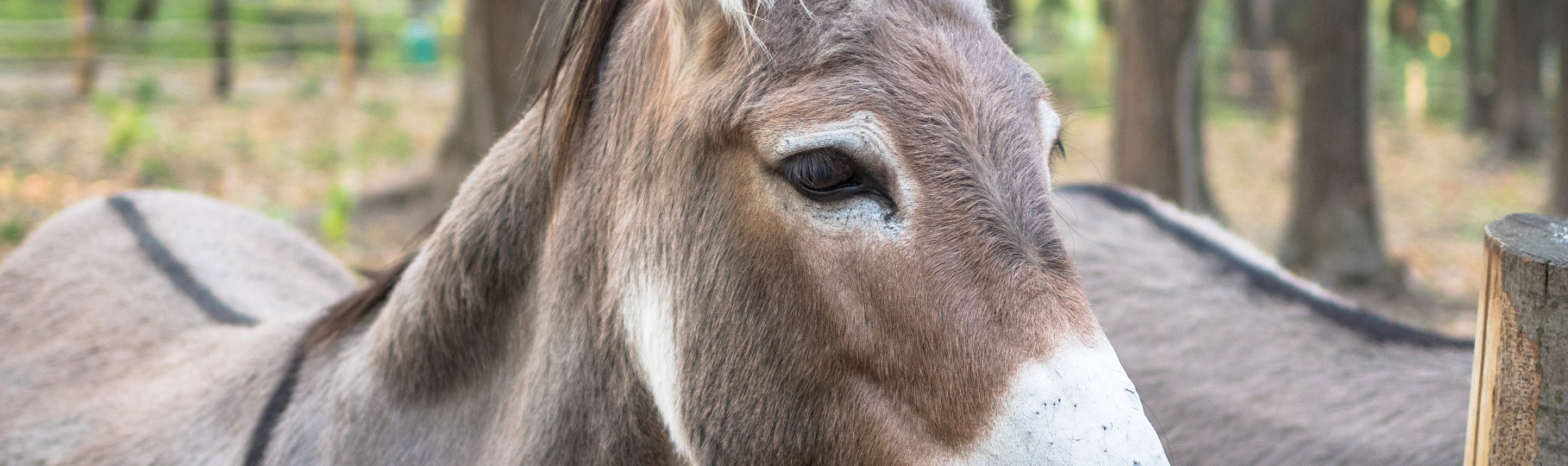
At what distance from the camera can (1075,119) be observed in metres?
2.12

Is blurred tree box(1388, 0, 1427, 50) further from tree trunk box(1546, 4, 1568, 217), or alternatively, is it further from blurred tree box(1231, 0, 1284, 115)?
tree trunk box(1546, 4, 1568, 217)

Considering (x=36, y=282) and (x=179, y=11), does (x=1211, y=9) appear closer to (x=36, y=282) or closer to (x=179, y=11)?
(x=179, y=11)

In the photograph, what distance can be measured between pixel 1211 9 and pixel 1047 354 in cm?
3814

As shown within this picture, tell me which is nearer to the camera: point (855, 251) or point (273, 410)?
point (855, 251)

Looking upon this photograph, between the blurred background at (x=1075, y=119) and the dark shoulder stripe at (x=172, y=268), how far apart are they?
3.48ft

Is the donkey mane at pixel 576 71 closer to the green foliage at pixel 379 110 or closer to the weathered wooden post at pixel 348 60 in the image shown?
the green foliage at pixel 379 110

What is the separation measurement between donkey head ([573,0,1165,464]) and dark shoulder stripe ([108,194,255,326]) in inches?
66.4

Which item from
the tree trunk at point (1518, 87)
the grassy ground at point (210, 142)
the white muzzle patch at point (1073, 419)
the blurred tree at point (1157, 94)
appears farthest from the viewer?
the tree trunk at point (1518, 87)

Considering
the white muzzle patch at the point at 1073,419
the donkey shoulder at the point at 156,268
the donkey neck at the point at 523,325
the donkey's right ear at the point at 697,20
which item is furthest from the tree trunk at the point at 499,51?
the white muzzle patch at the point at 1073,419

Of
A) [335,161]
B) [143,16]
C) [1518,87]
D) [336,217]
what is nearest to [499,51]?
[336,217]

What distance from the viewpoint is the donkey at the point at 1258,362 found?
8.20ft

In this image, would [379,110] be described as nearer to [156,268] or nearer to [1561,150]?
[156,268]

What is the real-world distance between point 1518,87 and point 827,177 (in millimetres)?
18167

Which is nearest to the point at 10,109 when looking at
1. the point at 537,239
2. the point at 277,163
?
the point at 277,163
